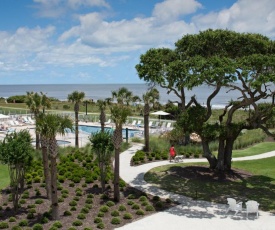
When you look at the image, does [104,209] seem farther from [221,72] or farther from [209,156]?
[209,156]

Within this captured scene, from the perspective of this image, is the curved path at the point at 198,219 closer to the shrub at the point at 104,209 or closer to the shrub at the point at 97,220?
the shrub at the point at 97,220

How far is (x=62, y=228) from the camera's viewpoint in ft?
48.5

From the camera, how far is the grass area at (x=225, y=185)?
18812 millimetres

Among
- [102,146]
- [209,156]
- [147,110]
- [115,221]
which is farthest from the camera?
[147,110]

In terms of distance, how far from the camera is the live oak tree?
690 inches

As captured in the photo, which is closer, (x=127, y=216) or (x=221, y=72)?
(x=127, y=216)

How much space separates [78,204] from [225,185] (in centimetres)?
833

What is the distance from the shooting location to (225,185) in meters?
21.0

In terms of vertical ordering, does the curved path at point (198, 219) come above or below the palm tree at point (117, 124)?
below

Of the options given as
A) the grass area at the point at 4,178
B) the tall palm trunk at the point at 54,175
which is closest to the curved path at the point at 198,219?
the tall palm trunk at the point at 54,175

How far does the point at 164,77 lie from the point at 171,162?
349 inches

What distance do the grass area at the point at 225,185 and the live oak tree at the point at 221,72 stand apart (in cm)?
210

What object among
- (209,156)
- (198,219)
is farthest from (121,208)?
(209,156)

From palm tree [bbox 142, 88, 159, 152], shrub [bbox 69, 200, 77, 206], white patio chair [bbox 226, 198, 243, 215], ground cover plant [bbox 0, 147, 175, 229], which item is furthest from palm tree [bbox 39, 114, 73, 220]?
palm tree [bbox 142, 88, 159, 152]
